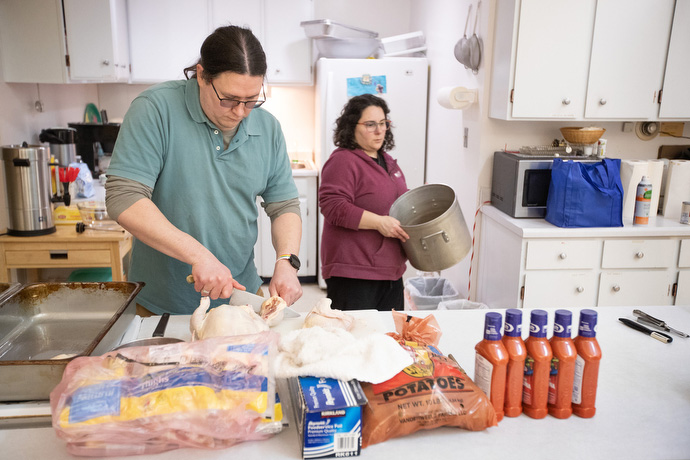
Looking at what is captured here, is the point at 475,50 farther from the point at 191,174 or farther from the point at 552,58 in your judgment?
the point at 191,174

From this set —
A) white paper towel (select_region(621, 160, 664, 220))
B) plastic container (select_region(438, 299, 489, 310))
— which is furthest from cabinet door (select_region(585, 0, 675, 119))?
plastic container (select_region(438, 299, 489, 310))

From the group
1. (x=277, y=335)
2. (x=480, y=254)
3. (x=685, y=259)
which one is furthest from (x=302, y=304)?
(x=277, y=335)

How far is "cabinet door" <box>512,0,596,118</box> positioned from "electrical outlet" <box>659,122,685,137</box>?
745 mm

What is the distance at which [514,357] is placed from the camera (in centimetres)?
112

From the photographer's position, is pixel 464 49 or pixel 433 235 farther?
pixel 464 49

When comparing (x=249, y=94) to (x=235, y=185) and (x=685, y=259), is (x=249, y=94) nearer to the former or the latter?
(x=235, y=185)

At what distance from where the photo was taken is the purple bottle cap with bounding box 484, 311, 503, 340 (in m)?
1.11

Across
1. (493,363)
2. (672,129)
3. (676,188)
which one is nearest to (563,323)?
(493,363)

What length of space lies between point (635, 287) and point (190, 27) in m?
3.27

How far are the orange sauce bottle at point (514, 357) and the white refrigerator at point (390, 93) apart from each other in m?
3.00

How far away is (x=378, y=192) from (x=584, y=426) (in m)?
1.46

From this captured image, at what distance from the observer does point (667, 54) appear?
2.97 m

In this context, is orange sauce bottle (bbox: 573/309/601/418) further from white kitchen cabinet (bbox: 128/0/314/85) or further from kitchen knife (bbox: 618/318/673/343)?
white kitchen cabinet (bbox: 128/0/314/85)

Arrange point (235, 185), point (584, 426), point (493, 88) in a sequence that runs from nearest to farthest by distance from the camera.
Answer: point (584, 426) < point (235, 185) < point (493, 88)
